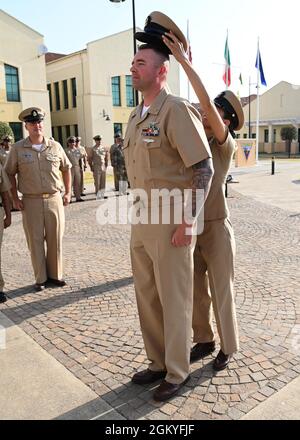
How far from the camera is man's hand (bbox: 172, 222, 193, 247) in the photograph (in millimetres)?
2570

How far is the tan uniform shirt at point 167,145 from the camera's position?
2.46 m

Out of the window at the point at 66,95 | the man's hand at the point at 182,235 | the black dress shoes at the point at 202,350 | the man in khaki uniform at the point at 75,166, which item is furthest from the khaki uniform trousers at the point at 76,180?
the window at the point at 66,95

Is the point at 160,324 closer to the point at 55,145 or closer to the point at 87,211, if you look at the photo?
the point at 55,145

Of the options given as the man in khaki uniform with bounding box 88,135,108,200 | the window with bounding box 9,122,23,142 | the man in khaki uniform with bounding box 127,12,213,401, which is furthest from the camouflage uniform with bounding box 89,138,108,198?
the window with bounding box 9,122,23,142

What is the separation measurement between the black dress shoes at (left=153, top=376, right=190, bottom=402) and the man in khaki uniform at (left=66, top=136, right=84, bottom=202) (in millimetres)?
10401

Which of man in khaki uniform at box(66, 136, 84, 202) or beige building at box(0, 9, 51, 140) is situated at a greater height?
beige building at box(0, 9, 51, 140)

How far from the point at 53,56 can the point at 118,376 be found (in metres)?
44.0

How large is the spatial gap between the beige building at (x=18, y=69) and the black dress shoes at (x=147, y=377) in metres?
26.6

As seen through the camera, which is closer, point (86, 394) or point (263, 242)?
point (86, 394)

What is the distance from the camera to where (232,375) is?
303cm

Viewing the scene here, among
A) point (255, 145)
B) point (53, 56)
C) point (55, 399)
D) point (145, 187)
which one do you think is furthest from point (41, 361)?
point (53, 56)

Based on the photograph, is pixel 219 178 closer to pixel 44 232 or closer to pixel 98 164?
pixel 44 232

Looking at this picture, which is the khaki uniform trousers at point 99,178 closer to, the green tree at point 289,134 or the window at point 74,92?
the window at point 74,92

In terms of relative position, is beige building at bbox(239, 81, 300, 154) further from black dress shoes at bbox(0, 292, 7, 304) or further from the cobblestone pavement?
black dress shoes at bbox(0, 292, 7, 304)
